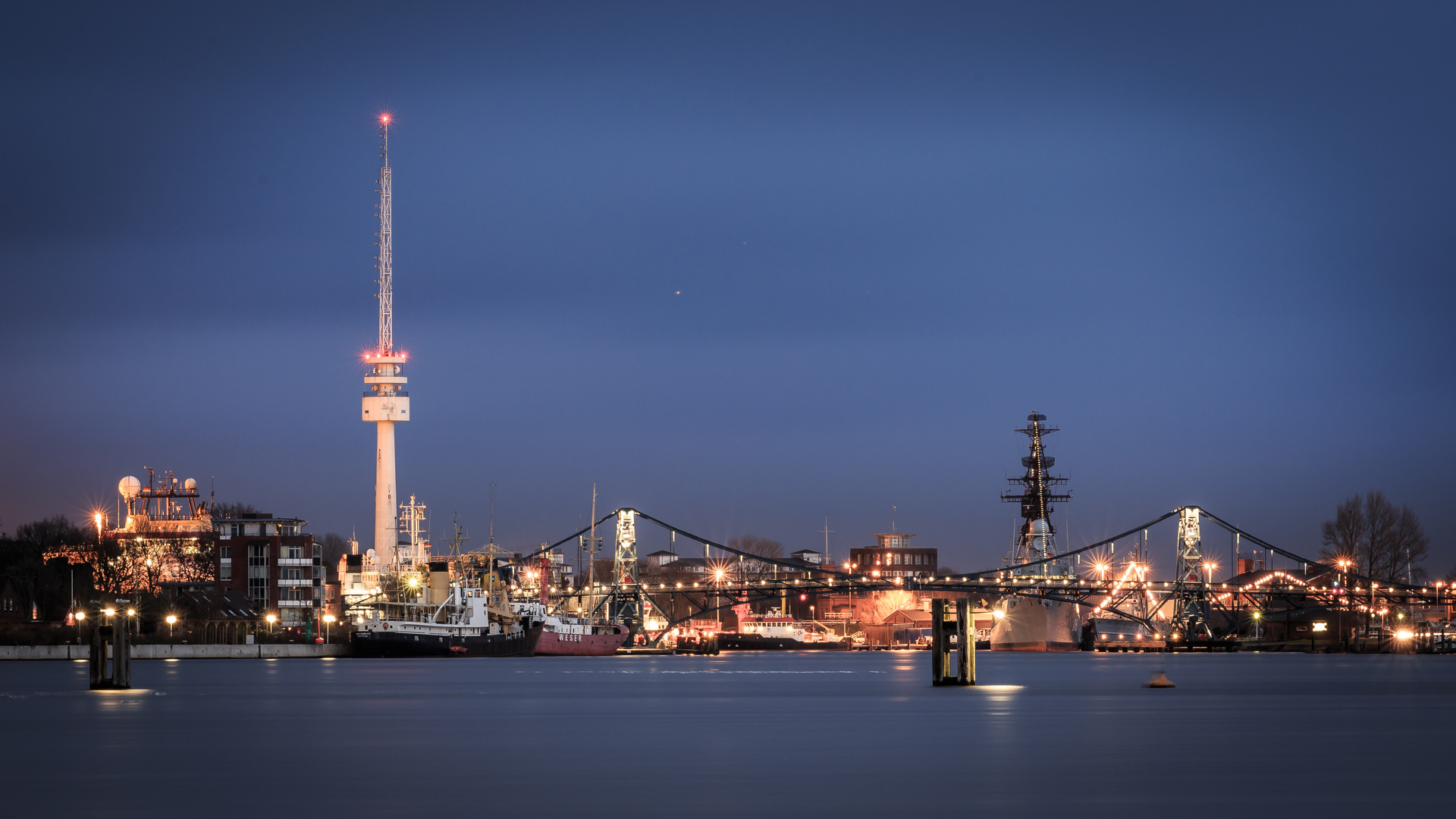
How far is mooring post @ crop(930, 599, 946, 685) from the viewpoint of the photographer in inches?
1908

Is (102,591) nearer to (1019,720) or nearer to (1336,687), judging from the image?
(1336,687)

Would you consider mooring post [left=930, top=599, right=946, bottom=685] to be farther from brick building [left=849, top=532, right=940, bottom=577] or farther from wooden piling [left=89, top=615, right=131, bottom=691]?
brick building [left=849, top=532, right=940, bottom=577]

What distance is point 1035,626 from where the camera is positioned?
133 meters

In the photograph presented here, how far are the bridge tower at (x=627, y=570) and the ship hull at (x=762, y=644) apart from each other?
1155 centimetres

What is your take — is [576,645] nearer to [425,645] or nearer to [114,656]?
[425,645]

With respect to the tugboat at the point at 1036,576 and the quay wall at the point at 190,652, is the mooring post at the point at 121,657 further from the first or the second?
the tugboat at the point at 1036,576

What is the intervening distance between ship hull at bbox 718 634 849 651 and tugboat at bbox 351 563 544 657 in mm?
27019

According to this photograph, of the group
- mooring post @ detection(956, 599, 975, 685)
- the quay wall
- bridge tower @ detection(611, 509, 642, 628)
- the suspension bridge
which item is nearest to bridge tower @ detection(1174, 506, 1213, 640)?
the suspension bridge

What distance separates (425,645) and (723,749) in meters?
77.8

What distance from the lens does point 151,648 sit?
10031 centimetres

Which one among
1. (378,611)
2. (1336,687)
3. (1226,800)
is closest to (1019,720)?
(1226,800)

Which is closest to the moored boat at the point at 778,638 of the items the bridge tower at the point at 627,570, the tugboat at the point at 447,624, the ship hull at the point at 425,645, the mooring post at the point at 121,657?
the bridge tower at the point at 627,570

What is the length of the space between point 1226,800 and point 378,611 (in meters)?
101

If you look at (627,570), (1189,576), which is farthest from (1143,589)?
(627,570)
